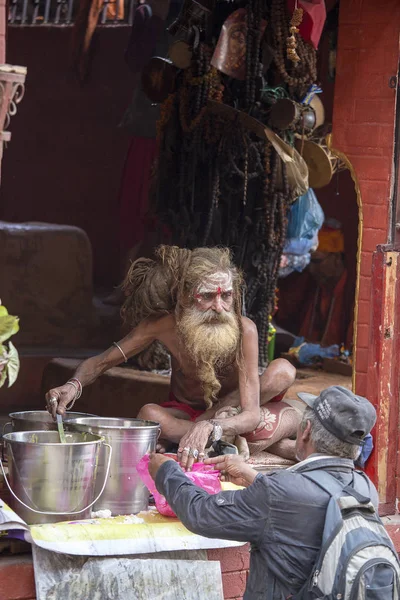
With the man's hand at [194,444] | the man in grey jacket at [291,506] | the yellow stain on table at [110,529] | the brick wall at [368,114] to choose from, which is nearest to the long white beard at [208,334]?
the man's hand at [194,444]

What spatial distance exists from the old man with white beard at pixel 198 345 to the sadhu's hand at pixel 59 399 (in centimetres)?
3

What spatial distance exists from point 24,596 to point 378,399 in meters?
2.46

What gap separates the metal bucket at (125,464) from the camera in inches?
180

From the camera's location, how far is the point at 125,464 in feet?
15.1

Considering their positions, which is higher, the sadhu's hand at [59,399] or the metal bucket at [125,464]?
the sadhu's hand at [59,399]

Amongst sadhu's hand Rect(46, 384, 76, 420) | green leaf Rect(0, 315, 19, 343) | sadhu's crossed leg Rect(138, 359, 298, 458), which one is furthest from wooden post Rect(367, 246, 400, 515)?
green leaf Rect(0, 315, 19, 343)

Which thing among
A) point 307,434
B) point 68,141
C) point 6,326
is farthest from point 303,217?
point 307,434

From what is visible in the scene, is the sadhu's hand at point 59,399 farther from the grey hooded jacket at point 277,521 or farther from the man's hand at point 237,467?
the grey hooded jacket at point 277,521

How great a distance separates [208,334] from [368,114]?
Result: 183 cm

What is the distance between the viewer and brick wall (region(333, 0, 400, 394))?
20.0 feet

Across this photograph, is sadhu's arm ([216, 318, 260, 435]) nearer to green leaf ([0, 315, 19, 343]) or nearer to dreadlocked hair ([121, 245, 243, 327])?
dreadlocked hair ([121, 245, 243, 327])

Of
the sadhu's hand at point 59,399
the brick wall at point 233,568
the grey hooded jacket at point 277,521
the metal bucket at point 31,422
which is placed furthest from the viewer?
the sadhu's hand at point 59,399

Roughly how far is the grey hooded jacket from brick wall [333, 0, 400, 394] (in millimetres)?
2780

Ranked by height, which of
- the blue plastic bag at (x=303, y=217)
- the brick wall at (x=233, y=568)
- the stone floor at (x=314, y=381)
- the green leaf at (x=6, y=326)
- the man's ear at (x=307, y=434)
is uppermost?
the blue plastic bag at (x=303, y=217)
